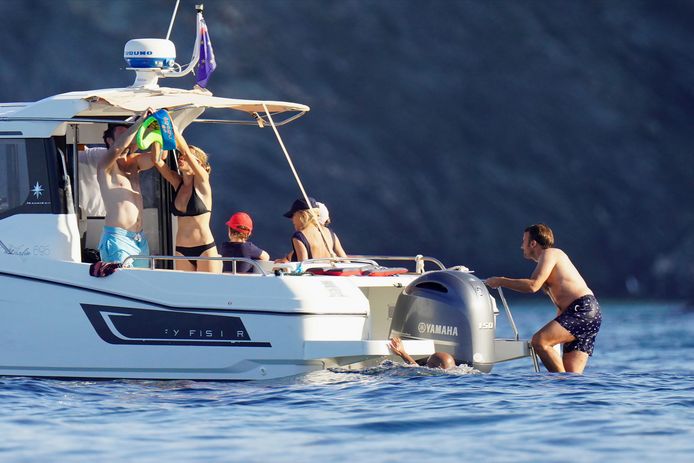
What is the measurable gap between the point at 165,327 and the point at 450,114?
2739cm

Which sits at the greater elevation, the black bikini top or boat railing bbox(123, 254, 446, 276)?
the black bikini top

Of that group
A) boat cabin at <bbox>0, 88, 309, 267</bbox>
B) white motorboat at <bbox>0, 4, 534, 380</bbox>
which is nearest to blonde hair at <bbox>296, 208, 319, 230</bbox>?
white motorboat at <bbox>0, 4, 534, 380</bbox>

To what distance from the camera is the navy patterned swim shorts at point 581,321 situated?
1107 cm

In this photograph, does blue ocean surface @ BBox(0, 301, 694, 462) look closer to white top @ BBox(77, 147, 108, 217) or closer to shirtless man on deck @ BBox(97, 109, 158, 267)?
shirtless man on deck @ BBox(97, 109, 158, 267)

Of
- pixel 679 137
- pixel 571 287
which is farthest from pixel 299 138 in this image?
pixel 571 287

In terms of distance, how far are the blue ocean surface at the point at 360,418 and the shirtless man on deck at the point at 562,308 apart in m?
0.21

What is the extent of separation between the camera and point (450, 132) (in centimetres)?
3669

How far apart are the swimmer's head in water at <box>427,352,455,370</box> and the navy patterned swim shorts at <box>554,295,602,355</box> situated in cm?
110

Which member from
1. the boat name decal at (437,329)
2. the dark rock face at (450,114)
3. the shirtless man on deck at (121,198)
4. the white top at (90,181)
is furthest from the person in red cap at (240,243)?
the dark rock face at (450,114)

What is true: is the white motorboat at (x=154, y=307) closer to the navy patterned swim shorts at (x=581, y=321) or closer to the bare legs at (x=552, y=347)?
the bare legs at (x=552, y=347)

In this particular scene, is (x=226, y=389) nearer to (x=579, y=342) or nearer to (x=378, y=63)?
(x=579, y=342)

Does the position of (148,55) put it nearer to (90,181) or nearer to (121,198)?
(90,181)

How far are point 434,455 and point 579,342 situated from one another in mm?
3300

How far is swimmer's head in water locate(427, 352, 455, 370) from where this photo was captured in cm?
1041
